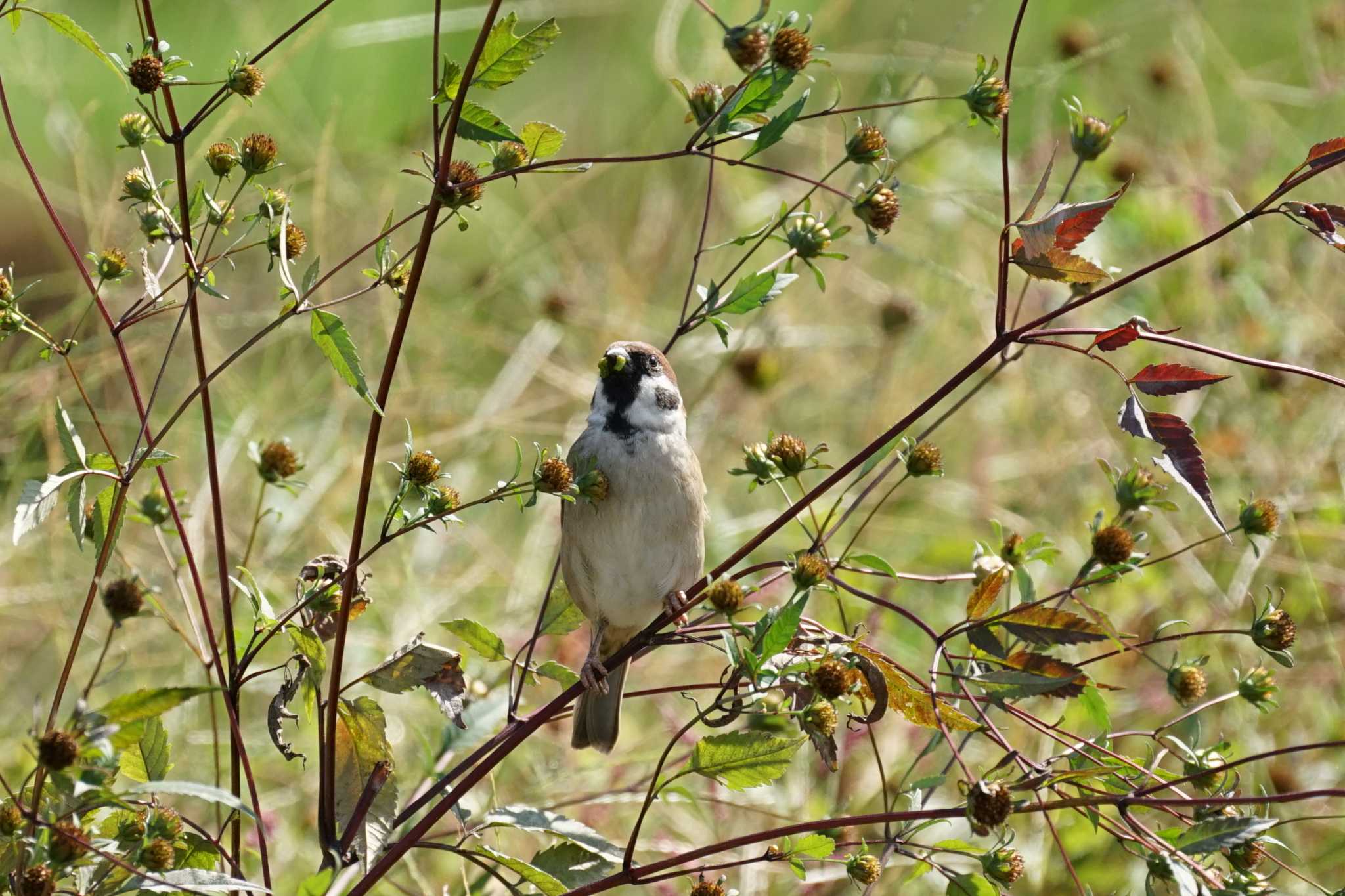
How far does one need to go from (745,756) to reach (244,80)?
1.00 m

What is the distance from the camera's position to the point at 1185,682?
176cm

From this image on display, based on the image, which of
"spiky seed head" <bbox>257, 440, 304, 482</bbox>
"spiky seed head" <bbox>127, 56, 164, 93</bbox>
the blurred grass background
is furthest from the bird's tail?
"spiky seed head" <bbox>127, 56, 164, 93</bbox>

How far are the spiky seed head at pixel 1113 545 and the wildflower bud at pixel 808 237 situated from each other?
0.50 metres

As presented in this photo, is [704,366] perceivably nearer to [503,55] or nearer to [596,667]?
[596,667]

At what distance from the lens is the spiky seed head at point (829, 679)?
152 cm

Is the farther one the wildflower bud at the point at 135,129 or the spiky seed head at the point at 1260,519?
the spiky seed head at the point at 1260,519

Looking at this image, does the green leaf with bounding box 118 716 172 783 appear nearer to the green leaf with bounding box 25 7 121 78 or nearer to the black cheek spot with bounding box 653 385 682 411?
the green leaf with bounding box 25 7 121 78

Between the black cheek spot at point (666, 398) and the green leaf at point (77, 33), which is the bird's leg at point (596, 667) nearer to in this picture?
the black cheek spot at point (666, 398)

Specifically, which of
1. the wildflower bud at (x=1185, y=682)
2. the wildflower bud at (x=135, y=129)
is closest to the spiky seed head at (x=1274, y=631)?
the wildflower bud at (x=1185, y=682)

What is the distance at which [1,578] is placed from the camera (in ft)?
12.9

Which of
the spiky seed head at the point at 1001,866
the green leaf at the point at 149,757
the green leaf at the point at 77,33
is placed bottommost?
the spiky seed head at the point at 1001,866

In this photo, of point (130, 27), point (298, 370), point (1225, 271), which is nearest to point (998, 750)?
point (1225, 271)

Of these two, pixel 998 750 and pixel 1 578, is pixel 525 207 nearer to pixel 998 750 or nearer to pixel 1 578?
pixel 1 578

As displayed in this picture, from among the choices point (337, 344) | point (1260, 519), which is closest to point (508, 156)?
point (337, 344)
